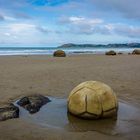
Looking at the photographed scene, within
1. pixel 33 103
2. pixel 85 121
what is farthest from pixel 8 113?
pixel 85 121

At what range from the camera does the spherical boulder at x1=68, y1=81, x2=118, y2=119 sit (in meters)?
5.22

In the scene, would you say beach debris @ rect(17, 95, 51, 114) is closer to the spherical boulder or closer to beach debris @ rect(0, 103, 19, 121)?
beach debris @ rect(0, 103, 19, 121)

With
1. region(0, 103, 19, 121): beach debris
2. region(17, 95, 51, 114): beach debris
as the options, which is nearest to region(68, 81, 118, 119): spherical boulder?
region(17, 95, 51, 114): beach debris

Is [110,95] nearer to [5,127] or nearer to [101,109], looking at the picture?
[101,109]

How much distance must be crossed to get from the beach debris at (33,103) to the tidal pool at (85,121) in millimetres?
99

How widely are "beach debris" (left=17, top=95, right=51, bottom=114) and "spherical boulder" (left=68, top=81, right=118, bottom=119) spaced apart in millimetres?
774

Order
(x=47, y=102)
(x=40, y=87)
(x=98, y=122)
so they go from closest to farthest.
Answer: (x=98, y=122), (x=47, y=102), (x=40, y=87)

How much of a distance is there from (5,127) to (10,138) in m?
0.49

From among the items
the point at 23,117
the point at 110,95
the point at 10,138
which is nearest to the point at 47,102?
the point at 23,117

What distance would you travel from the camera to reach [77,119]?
532 centimetres

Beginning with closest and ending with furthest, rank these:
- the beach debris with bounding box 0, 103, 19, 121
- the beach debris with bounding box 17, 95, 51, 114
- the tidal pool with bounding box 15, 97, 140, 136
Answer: the tidal pool with bounding box 15, 97, 140, 136 → the beach debris with bounding box 0, 103, 19, 121 → the beach debris with bounding box 17, 95, 51, 114

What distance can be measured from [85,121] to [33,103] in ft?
4.40

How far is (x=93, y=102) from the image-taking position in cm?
520

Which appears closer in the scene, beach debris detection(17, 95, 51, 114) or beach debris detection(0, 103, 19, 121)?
beach debris detection(0, 103, 19, 121)
